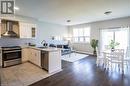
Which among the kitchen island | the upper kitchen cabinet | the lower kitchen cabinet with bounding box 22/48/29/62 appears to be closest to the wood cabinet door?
the kitchen island

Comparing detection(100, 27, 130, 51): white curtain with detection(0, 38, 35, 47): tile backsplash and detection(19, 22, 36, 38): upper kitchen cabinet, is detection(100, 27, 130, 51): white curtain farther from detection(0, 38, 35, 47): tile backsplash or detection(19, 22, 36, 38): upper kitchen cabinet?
detection(0, 38, 35, 47): tile backsplash

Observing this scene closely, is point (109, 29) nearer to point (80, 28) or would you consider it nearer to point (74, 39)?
point (80, 28)

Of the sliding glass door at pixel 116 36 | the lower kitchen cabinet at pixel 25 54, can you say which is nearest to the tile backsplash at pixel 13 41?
the lower kitchen cabinet at pixel 25 54

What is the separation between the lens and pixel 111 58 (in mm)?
4035

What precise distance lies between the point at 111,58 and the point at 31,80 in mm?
3258

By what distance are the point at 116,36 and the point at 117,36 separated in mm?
65

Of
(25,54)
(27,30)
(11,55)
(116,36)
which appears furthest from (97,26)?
(11,55)

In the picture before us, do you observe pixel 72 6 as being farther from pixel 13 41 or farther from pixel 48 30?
pixel 48 30

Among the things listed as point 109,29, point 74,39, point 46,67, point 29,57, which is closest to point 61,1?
point 46,67

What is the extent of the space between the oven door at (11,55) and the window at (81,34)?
5.51 m

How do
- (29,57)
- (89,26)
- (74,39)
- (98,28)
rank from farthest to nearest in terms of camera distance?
(74,39) → (89,26) → (98,28) → (29,57)

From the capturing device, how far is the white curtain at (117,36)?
5953mm

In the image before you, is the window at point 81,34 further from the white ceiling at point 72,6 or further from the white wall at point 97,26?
the white ceiling at point 72,6

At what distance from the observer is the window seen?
8322 mm
